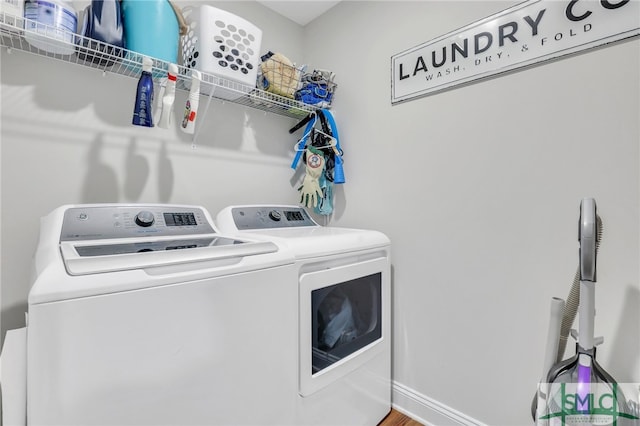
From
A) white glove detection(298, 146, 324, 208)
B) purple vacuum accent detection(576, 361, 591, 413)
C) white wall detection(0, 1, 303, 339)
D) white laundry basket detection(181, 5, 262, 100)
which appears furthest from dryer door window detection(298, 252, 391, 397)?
white laundry basket detection(181, 5, 262, 100)

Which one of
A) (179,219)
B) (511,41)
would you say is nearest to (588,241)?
(511,41)

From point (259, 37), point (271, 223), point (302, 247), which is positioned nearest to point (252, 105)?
point (259, 37)

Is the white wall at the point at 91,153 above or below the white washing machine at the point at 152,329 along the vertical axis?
above

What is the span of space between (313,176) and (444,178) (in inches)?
31.8

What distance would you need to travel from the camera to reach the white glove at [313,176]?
1994 mm

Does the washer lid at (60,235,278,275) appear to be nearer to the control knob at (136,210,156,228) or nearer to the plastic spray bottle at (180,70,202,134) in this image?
the control knob at (136,210,156,228)

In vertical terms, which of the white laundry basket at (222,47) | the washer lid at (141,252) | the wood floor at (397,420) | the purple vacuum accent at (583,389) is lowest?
the wood floor at (397,420)

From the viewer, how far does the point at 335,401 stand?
4.38 feet

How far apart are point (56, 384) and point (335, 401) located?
1.03 metres

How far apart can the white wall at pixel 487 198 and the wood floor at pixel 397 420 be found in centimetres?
6

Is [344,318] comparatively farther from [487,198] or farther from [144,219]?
[144,219]

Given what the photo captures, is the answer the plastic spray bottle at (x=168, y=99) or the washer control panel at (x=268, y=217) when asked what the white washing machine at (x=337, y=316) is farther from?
the plastic spray bottle at (x=168, y=99)

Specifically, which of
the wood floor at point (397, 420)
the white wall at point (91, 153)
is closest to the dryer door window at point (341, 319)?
the wood floor at point (397, 420)

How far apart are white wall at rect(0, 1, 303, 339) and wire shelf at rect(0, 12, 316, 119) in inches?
1.9
